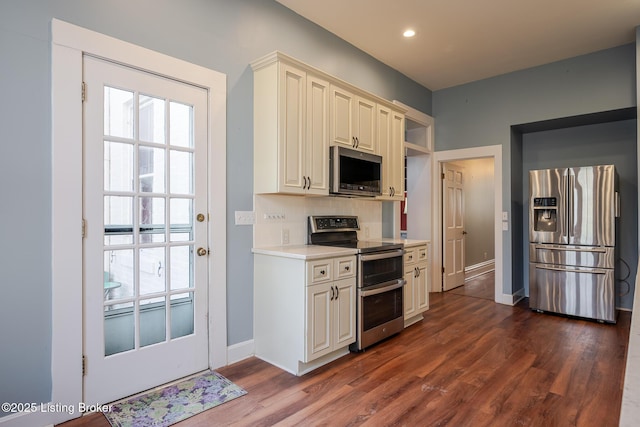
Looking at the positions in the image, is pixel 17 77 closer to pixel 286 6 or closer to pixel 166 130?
pixel 166 130

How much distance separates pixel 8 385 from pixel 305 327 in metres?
1.67

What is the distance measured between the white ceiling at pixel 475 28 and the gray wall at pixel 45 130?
→ 878mm

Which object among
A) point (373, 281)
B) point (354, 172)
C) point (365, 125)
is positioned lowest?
point (373, 281)

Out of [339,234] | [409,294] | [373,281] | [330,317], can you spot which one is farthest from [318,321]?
[409,294]

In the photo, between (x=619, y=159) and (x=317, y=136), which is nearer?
(x=317, y=136)

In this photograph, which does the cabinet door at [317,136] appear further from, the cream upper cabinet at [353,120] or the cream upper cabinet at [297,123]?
the cream upper cabinet at [353,120]

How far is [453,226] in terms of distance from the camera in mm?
5605

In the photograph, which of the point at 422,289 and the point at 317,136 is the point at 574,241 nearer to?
the point at 422,289

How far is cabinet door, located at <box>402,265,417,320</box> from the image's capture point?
3584 millimetres

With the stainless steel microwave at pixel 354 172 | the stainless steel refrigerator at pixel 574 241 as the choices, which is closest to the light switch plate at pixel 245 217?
the stainless steel microwave at pixel 354 172

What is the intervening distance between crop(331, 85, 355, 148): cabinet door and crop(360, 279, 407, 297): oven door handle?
1333 millimetres

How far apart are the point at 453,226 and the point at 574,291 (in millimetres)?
1884

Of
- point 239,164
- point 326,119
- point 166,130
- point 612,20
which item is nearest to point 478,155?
point 612,20

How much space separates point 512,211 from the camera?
186 inches
